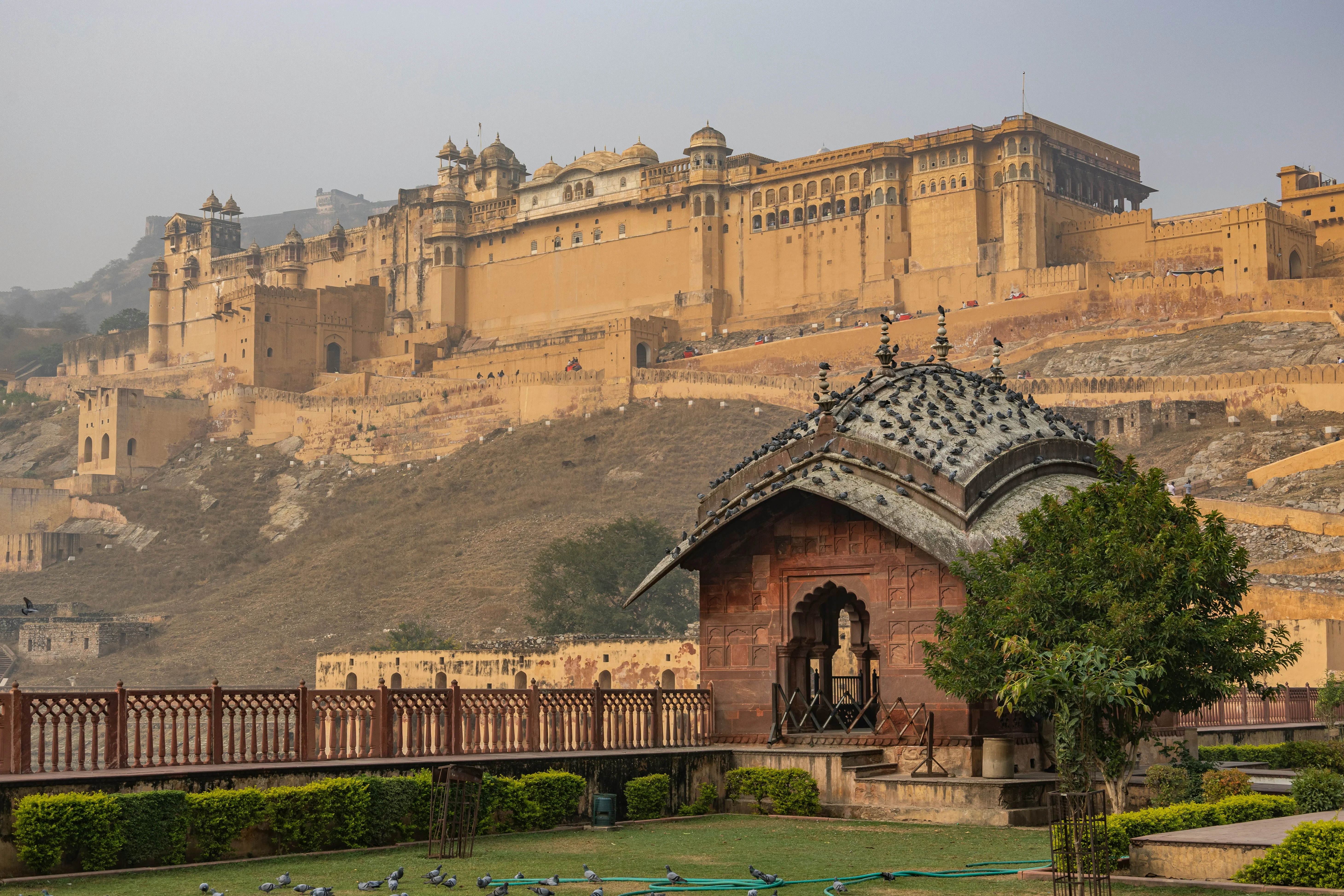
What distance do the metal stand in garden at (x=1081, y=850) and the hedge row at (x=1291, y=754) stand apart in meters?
6.70

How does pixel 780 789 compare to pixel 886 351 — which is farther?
pixel 886 351

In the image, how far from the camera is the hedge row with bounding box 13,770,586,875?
928 centimetres

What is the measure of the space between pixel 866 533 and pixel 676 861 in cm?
434


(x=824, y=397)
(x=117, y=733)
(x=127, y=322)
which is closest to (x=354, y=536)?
(x=824, y=397)

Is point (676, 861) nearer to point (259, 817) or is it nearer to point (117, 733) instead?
point (259, 817)

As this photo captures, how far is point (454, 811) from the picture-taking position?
11.2 m

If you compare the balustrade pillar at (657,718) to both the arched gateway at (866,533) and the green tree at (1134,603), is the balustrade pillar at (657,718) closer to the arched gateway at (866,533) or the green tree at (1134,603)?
the arched gateway at (866,533)

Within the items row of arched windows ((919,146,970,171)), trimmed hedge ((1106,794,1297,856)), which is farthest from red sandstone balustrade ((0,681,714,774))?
row of arched windows ((919,146,970,171))

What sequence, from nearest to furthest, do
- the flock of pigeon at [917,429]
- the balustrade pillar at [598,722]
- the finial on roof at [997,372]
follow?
the balustrade pillar at [598,722]
the flock of pigeon at [917,429]
the finial on roof at [997,372]

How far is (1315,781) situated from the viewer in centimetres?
999

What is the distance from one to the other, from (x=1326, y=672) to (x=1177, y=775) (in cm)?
1446

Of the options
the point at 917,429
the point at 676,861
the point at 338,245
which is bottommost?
the point at 676,861

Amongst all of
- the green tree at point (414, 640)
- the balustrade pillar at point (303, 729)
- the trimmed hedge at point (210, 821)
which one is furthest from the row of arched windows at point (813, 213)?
the trimmed hedge at point (210, 821)

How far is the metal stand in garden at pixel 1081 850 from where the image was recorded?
309 inches
